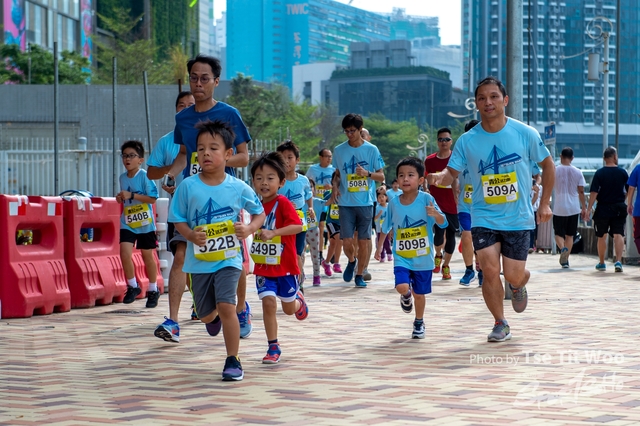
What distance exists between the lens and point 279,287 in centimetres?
697

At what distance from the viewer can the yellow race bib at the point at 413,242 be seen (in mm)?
8203

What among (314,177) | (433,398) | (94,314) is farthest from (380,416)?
(314,177)

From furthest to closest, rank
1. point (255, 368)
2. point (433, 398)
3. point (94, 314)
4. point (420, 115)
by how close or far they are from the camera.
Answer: point (420, 115) < point (94, 314) < point (255, 368) < point (433, 398)

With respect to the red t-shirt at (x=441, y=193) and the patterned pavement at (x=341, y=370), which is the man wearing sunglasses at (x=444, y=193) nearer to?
the red t-shirt at (x=441, y=193)

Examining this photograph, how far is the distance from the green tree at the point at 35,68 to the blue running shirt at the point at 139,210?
122 feet

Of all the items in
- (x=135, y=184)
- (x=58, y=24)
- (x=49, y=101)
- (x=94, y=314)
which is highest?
(x=58, y=24)

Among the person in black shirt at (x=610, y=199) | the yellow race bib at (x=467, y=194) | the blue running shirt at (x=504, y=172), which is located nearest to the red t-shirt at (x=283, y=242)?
the blue running shirt at (x=504, y=172)

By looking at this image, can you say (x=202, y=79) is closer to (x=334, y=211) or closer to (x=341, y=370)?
(x=341, y=370)

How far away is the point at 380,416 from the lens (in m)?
4.80

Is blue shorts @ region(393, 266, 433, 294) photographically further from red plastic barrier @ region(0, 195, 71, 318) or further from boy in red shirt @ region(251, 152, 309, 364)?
red plastic barrier @ region(0, 195, 71, 318)

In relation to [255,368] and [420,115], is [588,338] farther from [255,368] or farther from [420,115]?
[420,115]

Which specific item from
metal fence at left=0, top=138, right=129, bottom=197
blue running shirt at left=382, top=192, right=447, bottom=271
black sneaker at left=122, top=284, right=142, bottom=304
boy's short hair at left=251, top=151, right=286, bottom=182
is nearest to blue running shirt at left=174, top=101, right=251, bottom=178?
boy's short hair at left=251, top=151, right=286, bottom=182

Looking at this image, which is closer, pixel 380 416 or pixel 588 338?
pixel 380 416

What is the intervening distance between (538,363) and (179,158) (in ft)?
10.4
